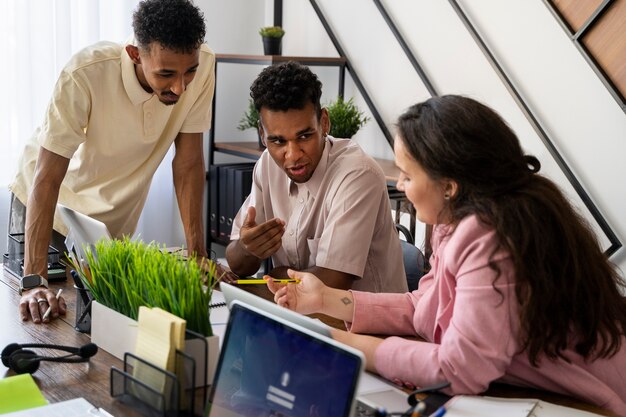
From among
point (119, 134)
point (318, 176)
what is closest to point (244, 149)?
point (119, 134)

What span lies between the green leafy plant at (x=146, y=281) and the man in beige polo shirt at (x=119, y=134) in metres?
0.31

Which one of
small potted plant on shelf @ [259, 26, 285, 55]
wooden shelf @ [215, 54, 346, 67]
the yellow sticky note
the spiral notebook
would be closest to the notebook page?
the spiral notebook

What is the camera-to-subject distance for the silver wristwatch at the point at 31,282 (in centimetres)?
183

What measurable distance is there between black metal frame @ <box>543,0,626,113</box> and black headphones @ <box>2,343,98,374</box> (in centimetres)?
207

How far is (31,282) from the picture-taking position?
184cm

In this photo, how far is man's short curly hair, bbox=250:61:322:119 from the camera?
1980 millimetres

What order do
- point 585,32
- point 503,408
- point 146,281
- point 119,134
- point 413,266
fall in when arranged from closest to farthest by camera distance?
point 503,408
point 146,281
point 413,266
point 119,134
point 585,32

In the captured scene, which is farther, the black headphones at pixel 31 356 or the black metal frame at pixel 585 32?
the black metal frame at pixel 585 32

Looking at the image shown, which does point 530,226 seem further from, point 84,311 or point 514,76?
point 514,76

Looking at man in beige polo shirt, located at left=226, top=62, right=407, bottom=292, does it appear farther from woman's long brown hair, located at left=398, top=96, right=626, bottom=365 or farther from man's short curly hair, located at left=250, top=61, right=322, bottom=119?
woman's long brown hair, located at left=398, top=96, right=626, bottom=365

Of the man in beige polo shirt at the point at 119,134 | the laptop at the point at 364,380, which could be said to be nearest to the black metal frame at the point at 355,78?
the man in beige polo shirt at the point at 119,134

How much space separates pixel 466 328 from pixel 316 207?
87 centimetres

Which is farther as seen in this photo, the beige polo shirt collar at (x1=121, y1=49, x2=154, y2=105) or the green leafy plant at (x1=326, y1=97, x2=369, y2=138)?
the green leafy plant at (x1=326, y1=97, x2=369, y2=138)

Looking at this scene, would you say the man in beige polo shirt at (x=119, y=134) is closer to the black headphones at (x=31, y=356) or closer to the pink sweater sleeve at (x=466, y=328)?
the black headphones at (x=31, y=356)
